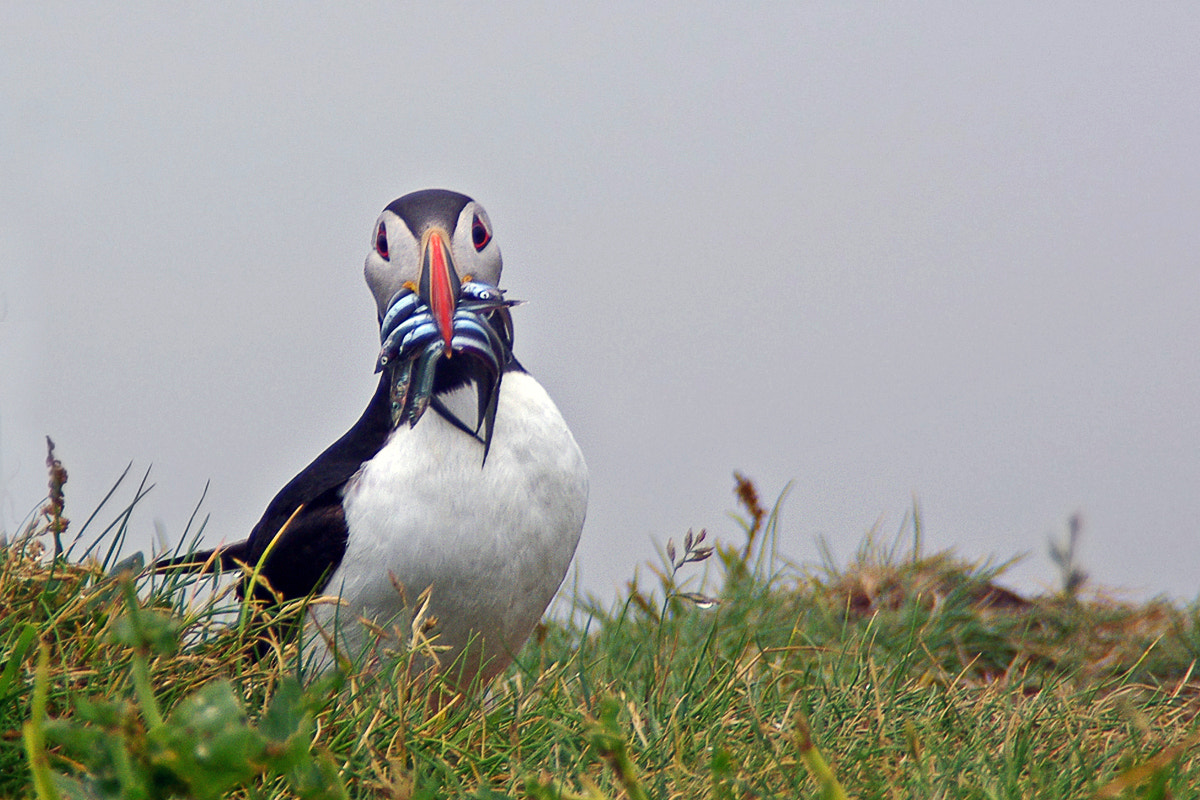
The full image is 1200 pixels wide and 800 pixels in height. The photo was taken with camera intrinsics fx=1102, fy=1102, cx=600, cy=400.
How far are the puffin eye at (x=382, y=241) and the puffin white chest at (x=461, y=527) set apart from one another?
1.84 feet

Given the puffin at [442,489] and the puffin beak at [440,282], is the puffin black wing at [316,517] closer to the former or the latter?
the puffin at [442,489]

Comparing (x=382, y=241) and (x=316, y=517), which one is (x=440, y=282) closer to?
(x=382, y=241)

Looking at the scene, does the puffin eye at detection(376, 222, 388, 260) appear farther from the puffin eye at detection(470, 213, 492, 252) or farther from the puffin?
the puffin eye at detection(470, 213, 492, 252)

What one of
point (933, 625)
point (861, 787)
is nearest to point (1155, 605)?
point (933, 625)

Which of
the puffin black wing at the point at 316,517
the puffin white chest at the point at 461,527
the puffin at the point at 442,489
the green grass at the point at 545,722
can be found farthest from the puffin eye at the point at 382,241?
the green grass at the point at 545,722

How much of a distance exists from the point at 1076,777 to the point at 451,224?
207 cm

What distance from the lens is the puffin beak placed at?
A: 2.87m

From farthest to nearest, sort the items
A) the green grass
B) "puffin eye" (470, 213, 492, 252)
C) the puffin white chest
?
"puffin eye" (470, 213, 492, 252) → the puffin white chest → the green grass

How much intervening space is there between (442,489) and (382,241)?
817 mm

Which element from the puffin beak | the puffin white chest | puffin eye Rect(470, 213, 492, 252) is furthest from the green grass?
puffin eye Rect(470, 213, 492, 252)

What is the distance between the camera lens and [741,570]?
192 inches

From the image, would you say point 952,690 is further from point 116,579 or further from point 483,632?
point 116,579

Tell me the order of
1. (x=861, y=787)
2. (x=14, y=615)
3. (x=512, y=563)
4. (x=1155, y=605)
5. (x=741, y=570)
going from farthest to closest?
(x=1155, y=605)
(x=741, y=570)
(x=512, y=563)
(x=14, y=615)
(x=861, y=787)

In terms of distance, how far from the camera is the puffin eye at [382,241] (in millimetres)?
3197
